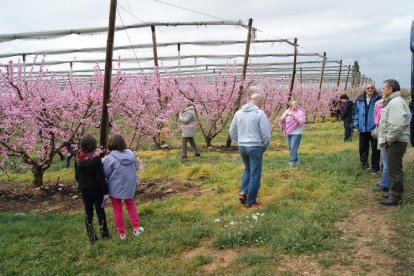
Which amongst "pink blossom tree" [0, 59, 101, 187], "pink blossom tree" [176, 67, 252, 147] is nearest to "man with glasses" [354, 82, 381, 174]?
"pink blossom tree" [0, 59, 101, 187]

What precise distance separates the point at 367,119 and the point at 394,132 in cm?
217

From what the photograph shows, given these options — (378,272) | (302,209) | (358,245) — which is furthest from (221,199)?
(378,272)

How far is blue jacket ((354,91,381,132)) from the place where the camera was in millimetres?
7430

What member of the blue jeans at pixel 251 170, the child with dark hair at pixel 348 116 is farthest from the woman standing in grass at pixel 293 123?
the child with dark hair at pixel 348 116

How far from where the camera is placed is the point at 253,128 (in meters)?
5.69

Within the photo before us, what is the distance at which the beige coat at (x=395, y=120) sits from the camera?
539 centimetres

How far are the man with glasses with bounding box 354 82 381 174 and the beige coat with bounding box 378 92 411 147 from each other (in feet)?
6.08

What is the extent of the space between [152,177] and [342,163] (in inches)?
181

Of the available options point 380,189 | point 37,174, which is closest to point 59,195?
point 37,174

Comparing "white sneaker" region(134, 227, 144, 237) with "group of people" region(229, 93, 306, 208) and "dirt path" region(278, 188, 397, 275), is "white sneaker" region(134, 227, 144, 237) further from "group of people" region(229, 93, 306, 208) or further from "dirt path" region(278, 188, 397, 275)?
"dirt path" region(278, 188, 397, 275)

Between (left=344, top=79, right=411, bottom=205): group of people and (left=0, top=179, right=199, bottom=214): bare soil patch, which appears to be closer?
(left=344, top=79, right=411, bottom=205): group of people

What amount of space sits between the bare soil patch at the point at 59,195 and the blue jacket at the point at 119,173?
241 centimetres

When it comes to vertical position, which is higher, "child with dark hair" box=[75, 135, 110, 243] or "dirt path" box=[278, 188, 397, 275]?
"child with dark hair" box=[75, 135, 110, 243]

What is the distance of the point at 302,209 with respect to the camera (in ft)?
18.9
